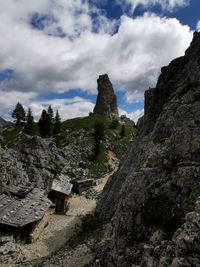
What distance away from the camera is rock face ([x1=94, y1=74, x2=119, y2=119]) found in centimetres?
16377

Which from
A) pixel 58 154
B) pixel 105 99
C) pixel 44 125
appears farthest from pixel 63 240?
pixel 105 99

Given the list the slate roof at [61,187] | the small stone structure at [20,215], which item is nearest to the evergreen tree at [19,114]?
the slate roof at [61,187]

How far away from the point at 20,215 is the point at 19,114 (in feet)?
347

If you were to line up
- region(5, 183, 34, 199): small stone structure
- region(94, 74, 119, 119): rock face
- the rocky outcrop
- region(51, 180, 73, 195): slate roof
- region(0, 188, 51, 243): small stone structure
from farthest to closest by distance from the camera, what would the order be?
region(94, 74, 119, 119): rock face
region(51, 180, 73, 195): slate roof
the rocky outcrop
region(5, 183, 34, 199): small stone structure
region(0, 188, 51, 243): small stone structure

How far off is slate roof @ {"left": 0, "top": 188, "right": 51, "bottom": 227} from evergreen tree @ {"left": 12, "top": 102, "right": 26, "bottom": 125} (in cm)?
9580

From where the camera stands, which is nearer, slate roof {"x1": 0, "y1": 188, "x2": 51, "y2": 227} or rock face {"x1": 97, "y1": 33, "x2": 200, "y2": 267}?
rock face {"x1": 97, "y1": 33, "x2": 200, "y2": 267}

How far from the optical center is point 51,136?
11875 centimetres

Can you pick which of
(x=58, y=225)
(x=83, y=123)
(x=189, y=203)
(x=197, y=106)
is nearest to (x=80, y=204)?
(x=58, y=225)

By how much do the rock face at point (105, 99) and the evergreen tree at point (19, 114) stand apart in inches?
1518

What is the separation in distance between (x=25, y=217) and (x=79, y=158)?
5767 centimetres

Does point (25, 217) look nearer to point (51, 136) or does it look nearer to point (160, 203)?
point (160, 203)

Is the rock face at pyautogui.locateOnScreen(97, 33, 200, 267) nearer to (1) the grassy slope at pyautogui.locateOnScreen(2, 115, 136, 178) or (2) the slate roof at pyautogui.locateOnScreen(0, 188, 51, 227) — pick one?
(2) the slate roof at pyautogui.locateOnScreen(0, 188, 51, 227)

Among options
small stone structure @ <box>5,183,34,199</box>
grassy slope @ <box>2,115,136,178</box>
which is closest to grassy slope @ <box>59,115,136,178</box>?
grassy slope @ <box>2,115,136,178</box>

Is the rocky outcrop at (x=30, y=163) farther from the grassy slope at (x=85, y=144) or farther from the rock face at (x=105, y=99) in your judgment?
the rock face at (x=105, y=99)
